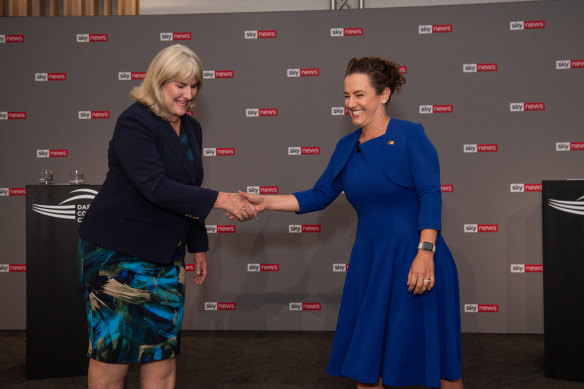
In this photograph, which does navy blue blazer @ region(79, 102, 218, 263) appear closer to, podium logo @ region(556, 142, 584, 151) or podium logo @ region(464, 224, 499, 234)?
podium logo @ region(464, 224, 499, 234)

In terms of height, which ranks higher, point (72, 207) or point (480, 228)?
point (72, 207)

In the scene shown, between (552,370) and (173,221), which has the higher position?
(173,221)

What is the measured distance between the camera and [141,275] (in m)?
1.72

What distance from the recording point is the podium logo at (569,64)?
14.1 ft

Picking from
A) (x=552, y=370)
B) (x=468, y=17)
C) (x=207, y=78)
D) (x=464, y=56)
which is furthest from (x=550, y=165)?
(x=207, y=78)

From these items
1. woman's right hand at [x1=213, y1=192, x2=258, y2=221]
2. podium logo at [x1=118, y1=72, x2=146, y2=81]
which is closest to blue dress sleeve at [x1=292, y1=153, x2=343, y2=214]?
woman's right hand at [x1=213, y1=192, x2=258, y2=221]

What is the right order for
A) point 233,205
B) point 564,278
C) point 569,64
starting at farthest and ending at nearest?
point 569,64 < point 564,278 < point 233,205

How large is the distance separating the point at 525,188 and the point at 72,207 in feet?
12.3

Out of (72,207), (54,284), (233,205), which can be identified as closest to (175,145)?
(233,205)

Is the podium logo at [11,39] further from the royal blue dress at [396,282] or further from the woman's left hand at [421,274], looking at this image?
the woman's left hand at [421,274]

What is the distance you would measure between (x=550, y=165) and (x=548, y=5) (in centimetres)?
144

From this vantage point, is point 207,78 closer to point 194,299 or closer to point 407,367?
point 194,299

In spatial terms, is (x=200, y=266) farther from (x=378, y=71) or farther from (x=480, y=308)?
(x=480, y=308)

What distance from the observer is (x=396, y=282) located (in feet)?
6.07
